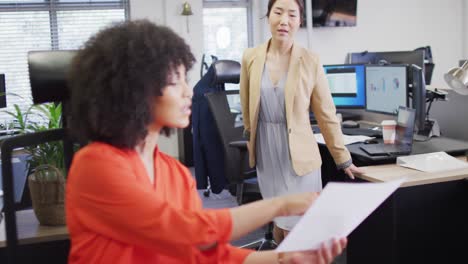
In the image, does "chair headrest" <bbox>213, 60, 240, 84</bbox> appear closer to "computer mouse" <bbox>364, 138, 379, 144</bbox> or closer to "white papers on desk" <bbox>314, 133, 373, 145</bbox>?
"white papers on desk" <bbox>314, 133, 373, 145</bbox>

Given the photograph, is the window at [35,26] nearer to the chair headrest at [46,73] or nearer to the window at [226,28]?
the window at [226,28]

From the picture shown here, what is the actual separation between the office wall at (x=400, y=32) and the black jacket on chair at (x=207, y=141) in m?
3.15

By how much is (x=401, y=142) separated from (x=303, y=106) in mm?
601

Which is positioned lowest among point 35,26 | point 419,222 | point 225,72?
point 419,222

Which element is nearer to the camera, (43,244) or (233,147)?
(43,244)

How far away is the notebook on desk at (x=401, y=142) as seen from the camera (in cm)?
264

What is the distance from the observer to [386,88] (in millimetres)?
3301

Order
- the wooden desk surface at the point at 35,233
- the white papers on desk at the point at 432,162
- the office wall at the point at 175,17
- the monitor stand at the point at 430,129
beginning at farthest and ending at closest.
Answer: the office wall at the point at 175,17 → the monitor stand at the point at 430,129 → the white papers on desk at the point at 432,162 → the wooden desk surface at the point at 35,233

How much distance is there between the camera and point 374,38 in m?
6.95

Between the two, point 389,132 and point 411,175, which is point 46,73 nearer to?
point 411,175

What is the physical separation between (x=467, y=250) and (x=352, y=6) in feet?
15.1


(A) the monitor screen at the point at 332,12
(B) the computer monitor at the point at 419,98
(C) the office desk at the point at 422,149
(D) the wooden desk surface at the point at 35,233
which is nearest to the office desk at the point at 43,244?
(D) the wooden desk surface at the point at 35,233

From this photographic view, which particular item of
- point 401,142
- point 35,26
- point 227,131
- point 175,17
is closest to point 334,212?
point 401,142

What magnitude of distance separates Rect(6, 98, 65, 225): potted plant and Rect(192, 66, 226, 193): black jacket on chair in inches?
73.0
